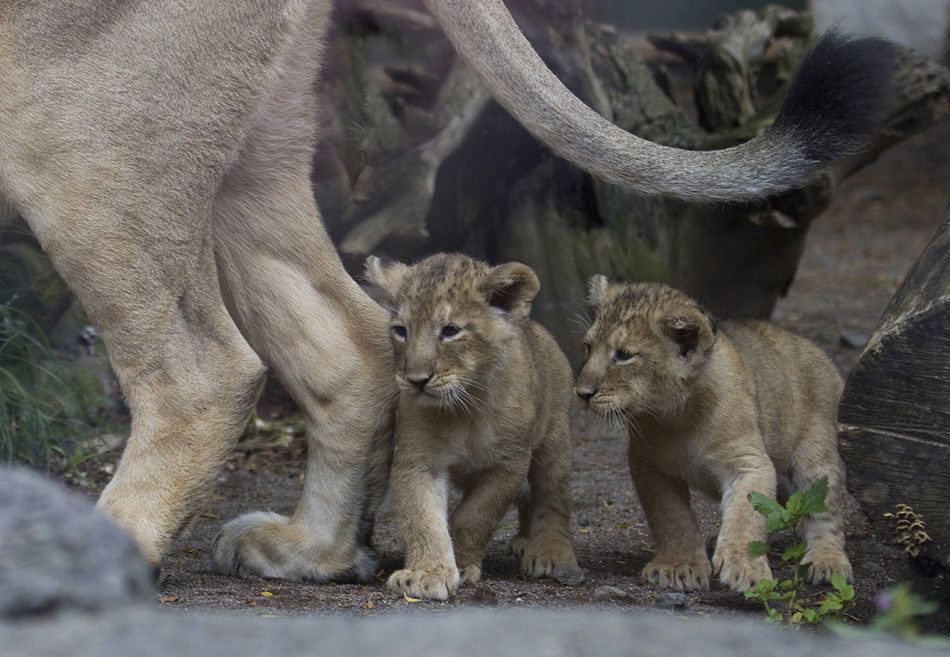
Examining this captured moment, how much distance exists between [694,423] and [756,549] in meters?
0.70

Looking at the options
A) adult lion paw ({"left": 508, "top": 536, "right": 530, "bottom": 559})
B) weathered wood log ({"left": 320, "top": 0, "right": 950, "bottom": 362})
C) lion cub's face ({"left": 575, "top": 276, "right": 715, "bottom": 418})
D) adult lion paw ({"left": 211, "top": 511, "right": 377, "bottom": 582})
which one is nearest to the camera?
lion cub's face ({"left": 575, "top": 276, "right": 715, "bottom": 418})

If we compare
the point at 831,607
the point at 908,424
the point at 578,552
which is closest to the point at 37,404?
the point at 578,552

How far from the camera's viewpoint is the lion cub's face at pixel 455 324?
359 centimetres

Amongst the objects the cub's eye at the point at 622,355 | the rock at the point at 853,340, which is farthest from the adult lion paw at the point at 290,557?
the rock at the point at 853,340

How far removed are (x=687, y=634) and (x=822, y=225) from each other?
14.2 m

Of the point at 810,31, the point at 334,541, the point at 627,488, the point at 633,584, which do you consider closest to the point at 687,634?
the point at 633,584

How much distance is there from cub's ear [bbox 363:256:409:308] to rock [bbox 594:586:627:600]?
136 centimetres

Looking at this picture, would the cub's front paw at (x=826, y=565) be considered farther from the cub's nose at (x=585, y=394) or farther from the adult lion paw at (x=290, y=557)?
the adult lion paw at (x=290, y=557)

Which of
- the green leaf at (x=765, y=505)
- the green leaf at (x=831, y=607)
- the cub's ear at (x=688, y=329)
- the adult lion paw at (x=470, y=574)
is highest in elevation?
the cub's ear at (x=688, y=329)

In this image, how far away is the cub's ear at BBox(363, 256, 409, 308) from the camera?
3.97 m

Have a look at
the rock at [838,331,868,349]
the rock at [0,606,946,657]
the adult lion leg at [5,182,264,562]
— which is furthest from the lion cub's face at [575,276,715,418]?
the rock at [838,331,868,349]

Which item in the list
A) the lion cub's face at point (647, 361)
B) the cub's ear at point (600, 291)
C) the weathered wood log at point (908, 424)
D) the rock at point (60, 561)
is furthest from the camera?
the cub's ear at point (600, 291)

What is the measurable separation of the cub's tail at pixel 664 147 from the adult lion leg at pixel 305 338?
681 mm

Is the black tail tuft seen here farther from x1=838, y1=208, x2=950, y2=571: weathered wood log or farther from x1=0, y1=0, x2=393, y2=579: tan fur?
x1=0, y1=0, x2=393, y2=579: tan fur
